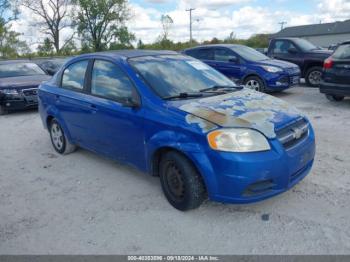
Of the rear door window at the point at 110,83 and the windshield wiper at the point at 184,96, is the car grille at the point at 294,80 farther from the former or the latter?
the rear door window at the point at 110,83

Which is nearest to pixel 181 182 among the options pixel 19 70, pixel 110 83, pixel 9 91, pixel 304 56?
pixel 110 83

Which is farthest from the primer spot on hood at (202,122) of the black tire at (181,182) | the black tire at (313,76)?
the black tire at (313,76)

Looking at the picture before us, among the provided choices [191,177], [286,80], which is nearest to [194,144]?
[191,177]

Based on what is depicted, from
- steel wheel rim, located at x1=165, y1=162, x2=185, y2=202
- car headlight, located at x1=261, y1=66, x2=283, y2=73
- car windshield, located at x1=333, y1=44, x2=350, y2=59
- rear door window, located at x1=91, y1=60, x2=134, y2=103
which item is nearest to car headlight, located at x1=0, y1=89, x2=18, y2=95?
rear door window, located at x1=91, y1=60, x2=134, y2=103

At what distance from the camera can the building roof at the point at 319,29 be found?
5791 centimetres

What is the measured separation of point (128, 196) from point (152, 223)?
70 centimetres

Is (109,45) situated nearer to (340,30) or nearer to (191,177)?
(340,30)

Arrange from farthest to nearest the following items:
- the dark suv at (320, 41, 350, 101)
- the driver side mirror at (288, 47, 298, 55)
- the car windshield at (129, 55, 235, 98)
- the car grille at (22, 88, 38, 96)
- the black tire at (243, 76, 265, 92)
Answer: the driver side mirror at (288, 47, 298, 55) < the black tire at (243, 76, 265, 92) < the car grille at (22, 88, 38, 96) < the dark suv at (320, 41, 350, 101) < the car windshield at (129, 55, 235, 98)

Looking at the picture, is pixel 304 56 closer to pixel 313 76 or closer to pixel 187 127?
pixel 313 76

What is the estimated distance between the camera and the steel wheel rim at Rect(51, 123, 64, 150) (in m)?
5.36

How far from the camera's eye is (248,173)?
296 centimetres

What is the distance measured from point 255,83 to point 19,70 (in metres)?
7.00

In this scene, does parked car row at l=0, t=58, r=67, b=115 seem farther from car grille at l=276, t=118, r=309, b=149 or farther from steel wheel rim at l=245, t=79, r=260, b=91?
car grille at l=276, t=118, r=309, b=149

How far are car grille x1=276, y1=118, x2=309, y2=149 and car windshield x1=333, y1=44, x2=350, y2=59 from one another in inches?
190
